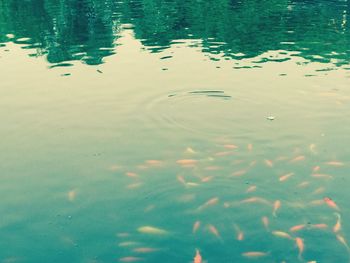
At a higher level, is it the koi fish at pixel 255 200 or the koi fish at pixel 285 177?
the koi fish at pixel 285 177

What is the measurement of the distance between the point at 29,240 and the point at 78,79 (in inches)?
657

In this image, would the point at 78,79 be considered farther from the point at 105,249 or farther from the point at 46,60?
the point at 105,249

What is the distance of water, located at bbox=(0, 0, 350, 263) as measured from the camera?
44.9 feet

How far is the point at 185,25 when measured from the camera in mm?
45250

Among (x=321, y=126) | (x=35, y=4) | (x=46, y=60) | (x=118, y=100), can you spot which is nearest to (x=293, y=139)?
(x=321, y=126)

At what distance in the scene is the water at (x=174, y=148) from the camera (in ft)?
44.9

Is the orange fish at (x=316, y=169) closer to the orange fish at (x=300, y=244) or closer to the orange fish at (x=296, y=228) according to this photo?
the orange fish at (x=296, y=228)

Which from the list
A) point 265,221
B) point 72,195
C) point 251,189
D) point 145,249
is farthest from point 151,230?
point 251,189

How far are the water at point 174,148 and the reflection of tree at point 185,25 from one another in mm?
416

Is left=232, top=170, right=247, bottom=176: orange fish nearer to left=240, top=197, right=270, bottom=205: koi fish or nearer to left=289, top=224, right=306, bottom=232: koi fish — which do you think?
left=240, top=197, right=270, bottom=205: koi fish

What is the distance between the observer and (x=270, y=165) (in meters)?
17.7

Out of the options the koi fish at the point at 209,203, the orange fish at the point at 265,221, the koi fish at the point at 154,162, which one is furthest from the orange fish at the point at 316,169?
the koi fish at the point at 154,162

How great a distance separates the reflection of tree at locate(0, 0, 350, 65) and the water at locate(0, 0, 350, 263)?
42 cm

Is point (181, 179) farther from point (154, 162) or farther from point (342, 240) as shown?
point (342, 240)
